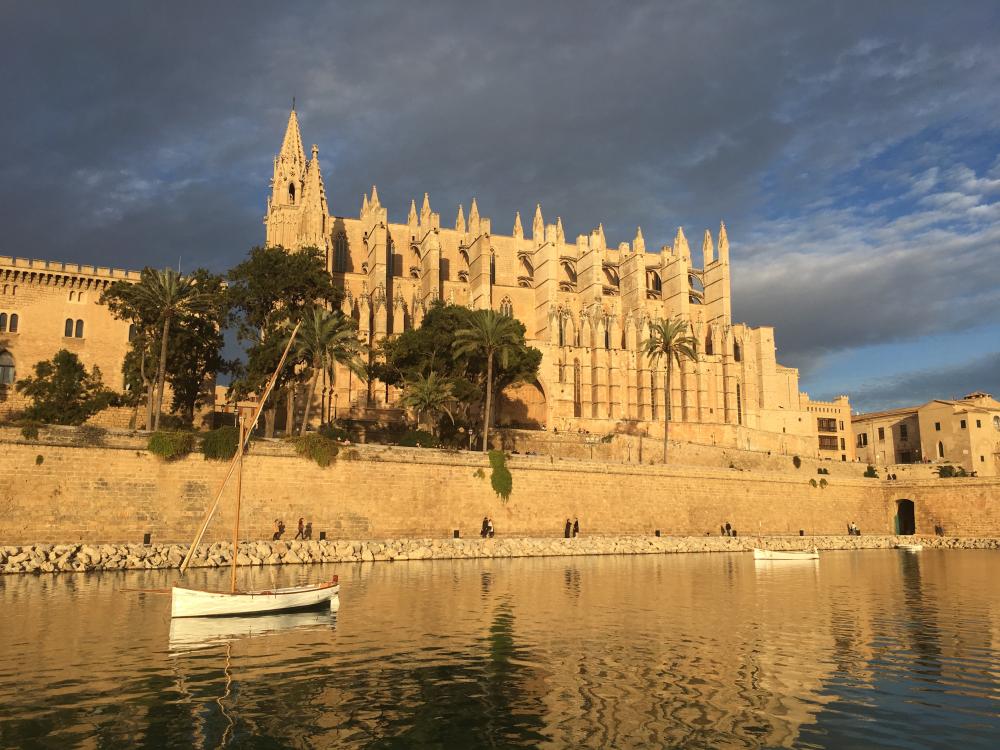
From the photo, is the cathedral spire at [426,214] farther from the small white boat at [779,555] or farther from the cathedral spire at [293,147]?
the small white boat at [779,555]

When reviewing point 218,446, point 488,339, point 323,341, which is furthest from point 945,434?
point 218,446

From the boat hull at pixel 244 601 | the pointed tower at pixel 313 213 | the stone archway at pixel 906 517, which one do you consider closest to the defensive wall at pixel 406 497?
the stone archway at pixel 906 517

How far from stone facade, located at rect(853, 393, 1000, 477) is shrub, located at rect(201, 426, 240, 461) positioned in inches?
2158

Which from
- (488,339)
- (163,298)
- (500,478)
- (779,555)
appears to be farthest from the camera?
(488,339)

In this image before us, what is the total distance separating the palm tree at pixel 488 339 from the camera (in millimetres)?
45969

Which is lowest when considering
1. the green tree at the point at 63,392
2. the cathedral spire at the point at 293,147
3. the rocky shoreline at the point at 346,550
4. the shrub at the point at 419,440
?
the rocky shoreline at the point at 346,550

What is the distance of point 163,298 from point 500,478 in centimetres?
1700

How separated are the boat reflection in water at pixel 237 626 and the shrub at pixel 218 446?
15.2 metres

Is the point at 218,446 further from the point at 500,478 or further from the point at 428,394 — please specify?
the point at 428,394

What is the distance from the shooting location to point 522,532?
39719mm

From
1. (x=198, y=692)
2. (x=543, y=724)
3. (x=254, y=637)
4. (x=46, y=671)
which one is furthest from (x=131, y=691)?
(x=543, y=724)

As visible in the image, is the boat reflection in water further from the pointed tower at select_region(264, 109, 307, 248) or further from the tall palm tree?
the pointed tower at select_region(264, 109, 307, 248)

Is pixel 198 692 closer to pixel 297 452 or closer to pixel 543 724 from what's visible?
pixel 543 724

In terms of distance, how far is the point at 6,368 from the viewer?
4697 centimetres
